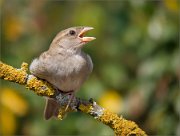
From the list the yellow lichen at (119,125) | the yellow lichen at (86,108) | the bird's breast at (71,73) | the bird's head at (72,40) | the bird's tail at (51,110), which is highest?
the bird's head at (72,40)

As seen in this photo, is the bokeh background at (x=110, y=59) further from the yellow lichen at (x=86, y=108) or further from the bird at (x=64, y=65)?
the yellow lichen at (x=86, y=108)

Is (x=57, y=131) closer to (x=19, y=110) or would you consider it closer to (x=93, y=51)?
(x=19, y=110)

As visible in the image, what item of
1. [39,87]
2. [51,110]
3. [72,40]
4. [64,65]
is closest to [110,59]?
[72,40]

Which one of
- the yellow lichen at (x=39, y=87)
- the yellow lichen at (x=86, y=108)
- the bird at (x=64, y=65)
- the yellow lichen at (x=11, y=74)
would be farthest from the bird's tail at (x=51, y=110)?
the yellow lichen at (x=11, y=74)

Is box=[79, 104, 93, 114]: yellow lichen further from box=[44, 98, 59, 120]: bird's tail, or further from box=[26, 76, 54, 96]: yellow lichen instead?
box=[44, 98, 59, 120]: bird's tail

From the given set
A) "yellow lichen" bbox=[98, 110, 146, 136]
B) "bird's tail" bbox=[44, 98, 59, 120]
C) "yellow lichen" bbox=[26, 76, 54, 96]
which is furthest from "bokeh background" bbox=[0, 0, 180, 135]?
"yellow lichen" bbox=[98, 110, 146, 136]

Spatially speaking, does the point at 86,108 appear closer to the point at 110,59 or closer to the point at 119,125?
the point at 119,125
